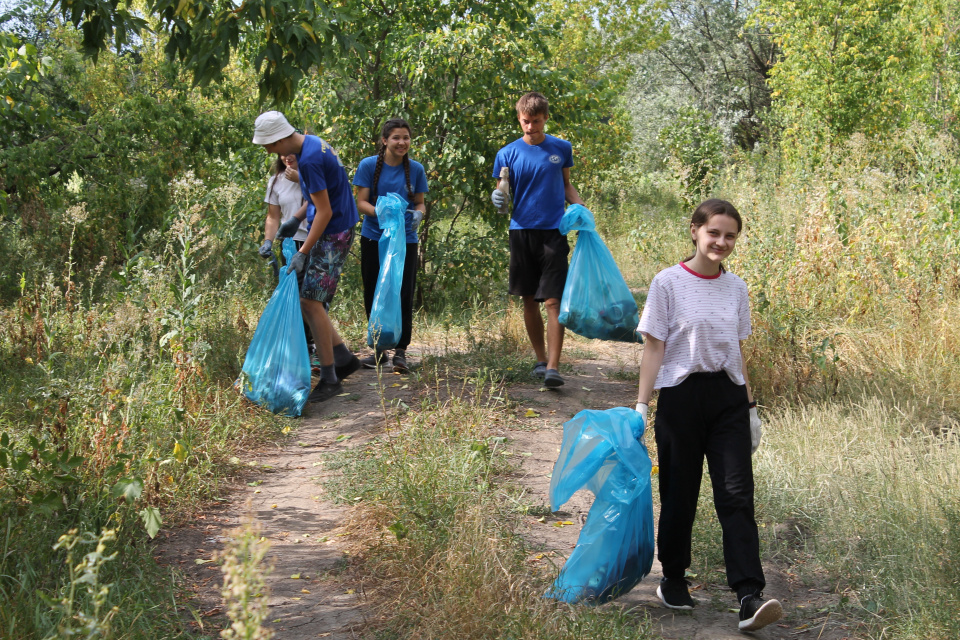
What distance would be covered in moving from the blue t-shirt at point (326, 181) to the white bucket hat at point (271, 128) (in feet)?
0.45

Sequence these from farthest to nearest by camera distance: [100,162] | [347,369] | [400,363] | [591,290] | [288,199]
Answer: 1. [100,162]
2. [400,363]
3. [347,369]
4. [288,199]
5. [591,290]

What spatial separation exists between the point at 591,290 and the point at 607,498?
241 centimetres

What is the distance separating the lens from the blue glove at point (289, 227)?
5414 mm

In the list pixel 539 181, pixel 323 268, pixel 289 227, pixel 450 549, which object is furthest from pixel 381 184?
pixel 450 549

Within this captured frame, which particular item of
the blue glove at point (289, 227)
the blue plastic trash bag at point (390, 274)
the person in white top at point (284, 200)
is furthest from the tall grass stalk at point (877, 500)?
the blue glove at point (289, 227)

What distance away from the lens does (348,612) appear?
113 inches

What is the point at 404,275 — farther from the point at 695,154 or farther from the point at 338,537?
the point at 695,154

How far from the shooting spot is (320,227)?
505 centimetres

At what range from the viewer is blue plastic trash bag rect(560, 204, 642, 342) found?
16.8 ft

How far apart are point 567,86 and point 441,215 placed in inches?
61.5

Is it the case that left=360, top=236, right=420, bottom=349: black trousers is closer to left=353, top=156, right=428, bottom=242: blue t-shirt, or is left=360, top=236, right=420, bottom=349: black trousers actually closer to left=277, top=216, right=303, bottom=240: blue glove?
left=353, top=156, right=428, bottom=242: blue t-shirt

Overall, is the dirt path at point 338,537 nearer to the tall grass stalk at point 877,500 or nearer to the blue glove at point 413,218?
the tall grass stalk at point 877,500

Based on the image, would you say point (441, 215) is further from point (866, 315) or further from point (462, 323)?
point (866, 315)

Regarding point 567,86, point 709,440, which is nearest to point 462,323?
point 567,86
